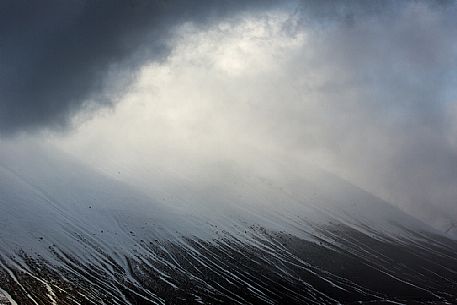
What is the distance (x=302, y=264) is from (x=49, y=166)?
103 m

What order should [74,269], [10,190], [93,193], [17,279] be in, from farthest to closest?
1. [93,193]
2. [10,190]
3. [74,269]
4. [17,279]

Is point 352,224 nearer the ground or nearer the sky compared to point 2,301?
nearer the sky

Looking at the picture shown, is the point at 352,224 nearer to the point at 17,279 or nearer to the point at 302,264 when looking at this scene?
the point at 302,264

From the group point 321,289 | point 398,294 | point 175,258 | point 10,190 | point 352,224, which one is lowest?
point 10,190

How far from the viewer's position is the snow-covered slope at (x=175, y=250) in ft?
220

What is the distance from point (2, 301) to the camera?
1972 inches

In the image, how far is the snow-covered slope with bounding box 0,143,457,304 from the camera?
67125 mm

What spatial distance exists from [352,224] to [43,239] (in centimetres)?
13662

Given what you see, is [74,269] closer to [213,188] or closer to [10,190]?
[10,190]

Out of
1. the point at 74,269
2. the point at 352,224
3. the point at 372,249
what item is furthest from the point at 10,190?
the point at 352,224

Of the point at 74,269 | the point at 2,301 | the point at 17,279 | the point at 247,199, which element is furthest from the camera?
the point at 247,199

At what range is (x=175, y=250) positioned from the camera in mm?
92375

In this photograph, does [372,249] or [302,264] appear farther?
[372,249]

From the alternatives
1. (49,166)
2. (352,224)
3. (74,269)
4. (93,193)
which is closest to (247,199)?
(352,224)
